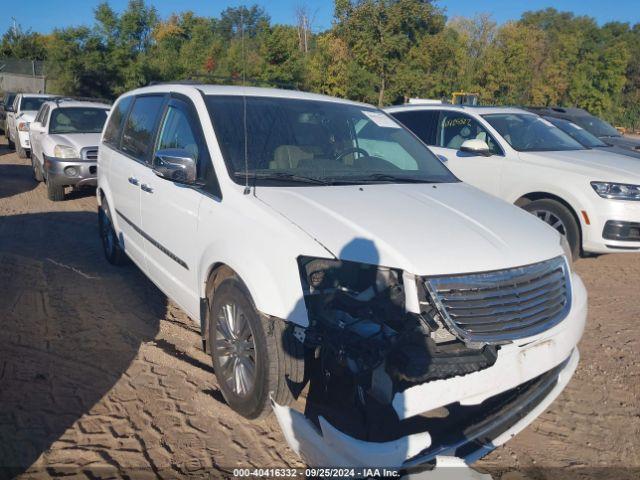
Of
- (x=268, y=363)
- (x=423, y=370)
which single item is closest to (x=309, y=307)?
(x=268, y=363)

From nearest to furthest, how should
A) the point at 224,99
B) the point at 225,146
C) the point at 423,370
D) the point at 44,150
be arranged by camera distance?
the point at 423,370 < the point at 225,146 < the point at 224,99 < the point at 44,150

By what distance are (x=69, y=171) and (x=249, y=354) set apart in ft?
24.4

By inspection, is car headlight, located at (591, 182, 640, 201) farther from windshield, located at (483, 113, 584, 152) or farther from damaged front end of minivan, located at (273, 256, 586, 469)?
damaged front end of minivan, located at (273, 256, 586, 469)

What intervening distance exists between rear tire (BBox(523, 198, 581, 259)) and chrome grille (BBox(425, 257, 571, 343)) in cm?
348

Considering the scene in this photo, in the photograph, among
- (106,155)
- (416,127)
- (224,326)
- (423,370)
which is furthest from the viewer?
(416,127)

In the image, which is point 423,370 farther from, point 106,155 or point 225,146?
point 106,155

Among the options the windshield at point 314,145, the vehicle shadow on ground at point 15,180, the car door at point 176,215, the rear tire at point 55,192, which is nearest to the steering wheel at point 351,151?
the windshield at point 314,145

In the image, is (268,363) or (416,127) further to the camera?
(416,127)

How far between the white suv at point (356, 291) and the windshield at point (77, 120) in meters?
7.44

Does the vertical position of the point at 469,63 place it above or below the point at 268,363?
above

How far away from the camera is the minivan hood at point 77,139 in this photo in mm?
9445

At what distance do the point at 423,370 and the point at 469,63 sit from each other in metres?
35.9

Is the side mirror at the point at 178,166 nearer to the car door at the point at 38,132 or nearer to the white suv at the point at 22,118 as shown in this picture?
the car door at the point at 38,132

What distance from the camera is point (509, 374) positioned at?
2762mm
